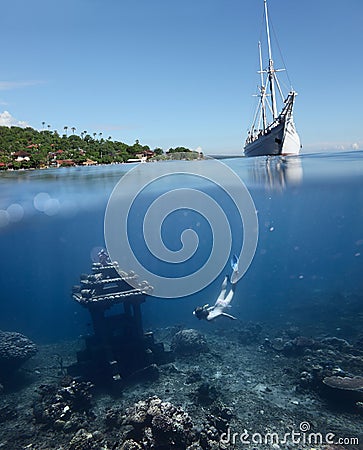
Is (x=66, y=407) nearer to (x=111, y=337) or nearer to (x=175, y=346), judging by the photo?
(x=111, y=337)

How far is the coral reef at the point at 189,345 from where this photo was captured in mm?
13562

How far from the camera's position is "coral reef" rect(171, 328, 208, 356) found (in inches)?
534

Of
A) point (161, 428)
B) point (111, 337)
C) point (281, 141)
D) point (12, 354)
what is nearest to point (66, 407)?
point (111, 337)

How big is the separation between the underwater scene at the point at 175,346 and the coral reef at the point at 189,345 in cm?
5

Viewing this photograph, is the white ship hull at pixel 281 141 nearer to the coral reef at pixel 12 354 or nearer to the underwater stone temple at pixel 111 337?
the underwater stone temple at pixel 111 337

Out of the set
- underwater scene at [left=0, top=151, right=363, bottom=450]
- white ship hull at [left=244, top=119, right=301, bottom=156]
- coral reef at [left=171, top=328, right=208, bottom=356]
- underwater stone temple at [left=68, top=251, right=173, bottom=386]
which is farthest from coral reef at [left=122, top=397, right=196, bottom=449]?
white ship hull at [left=244, top=119, right=301, bottom=156]

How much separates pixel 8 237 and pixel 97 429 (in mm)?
22779

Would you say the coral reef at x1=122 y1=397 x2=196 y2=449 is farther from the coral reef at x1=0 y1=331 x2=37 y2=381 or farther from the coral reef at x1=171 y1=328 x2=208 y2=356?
the coral reef at x1=0 y1=331 x2=37 y2=381

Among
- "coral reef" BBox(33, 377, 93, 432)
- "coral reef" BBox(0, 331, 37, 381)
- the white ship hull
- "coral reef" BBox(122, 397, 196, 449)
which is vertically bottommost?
"coral reef" BBox(0, 331, 37, 381)

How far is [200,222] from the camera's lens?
45.9m

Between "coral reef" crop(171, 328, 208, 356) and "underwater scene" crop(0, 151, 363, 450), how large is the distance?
55 mm

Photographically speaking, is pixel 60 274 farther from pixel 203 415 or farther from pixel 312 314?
pixel 203 415

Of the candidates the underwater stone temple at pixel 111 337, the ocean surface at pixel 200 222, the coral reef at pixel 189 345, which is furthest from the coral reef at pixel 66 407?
the ocean surface at pixel 200 222

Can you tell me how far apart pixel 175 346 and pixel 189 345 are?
27.4 inches
